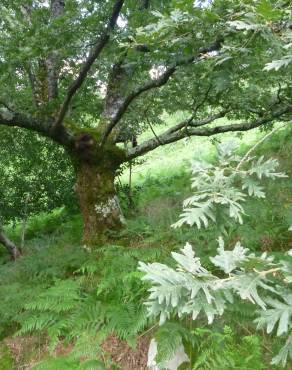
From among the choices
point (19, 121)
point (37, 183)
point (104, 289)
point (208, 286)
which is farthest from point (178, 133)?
point (208, 286)

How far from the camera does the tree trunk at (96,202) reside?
674 cm

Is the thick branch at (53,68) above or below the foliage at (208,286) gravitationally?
above

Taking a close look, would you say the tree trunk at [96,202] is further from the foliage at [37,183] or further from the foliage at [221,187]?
the foliage at [221,187]

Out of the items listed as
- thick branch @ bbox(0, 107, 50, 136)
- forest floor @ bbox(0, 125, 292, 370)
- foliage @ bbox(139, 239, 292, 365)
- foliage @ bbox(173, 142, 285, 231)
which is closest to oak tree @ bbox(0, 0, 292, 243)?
thick branch @ bbox(0, 107, 50, 136)

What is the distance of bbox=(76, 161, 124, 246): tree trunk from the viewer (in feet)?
22.1

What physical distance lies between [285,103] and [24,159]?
20.0 feet

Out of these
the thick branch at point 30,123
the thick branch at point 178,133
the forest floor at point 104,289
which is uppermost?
the thick branch at point 30,123

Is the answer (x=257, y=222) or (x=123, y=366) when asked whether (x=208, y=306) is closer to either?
(x=123, y=366)

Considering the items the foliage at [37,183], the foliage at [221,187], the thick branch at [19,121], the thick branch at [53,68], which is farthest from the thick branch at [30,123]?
the foliage at [221,187]

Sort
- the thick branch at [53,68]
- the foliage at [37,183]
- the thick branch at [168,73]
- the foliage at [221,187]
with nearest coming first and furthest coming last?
the foliage at [221,187] < the thick branch at [168,73] < the thick branch at [53,68] < the foliage at [37,183]

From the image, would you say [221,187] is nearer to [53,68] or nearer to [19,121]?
[19,121]

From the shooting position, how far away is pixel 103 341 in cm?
427

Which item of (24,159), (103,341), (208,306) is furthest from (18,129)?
(208,306)

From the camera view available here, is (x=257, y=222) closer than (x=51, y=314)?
No
